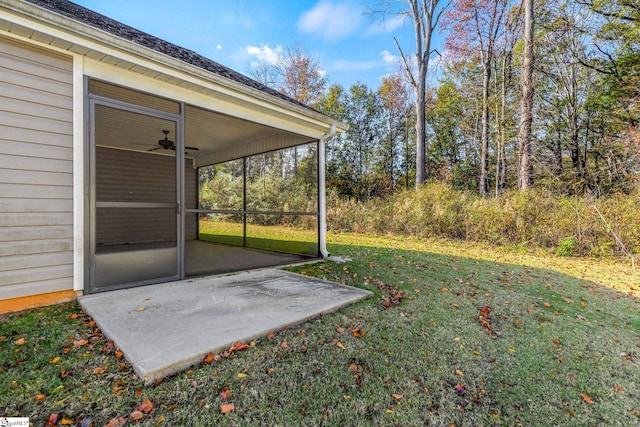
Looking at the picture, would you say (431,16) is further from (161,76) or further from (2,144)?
(2,144)

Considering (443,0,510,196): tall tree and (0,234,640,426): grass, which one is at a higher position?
(443,0,510,196): tall tree

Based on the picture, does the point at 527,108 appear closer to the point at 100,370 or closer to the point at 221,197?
the point at 221,197

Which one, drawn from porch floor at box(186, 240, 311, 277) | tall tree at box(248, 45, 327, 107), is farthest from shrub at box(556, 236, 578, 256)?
tall tree at box(248, 45, 327, 107)

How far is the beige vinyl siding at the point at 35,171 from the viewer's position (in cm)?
257

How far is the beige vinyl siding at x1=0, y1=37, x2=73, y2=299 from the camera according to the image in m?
2.57

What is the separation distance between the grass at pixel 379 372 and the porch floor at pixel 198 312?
0.33ft

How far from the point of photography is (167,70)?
3.28 m

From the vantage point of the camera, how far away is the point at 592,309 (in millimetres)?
3266

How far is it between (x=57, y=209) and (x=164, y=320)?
1609 millimetres

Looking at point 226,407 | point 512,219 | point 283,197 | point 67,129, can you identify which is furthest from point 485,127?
point 226,407

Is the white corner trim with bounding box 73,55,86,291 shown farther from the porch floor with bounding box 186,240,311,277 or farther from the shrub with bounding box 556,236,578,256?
the shrub with bounding box 556,236,578,256

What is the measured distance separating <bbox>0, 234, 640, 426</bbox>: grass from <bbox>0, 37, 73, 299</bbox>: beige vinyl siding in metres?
0.40

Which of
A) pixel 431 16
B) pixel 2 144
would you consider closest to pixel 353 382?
pixel 2 144

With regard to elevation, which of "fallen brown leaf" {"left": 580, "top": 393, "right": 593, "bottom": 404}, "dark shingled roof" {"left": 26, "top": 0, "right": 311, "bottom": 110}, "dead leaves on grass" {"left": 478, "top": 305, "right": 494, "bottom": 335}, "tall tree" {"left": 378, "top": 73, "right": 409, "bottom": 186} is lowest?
"fallen brown leaf" {"left": 580, "top": 393, "right": 593, "bottom": 404}
